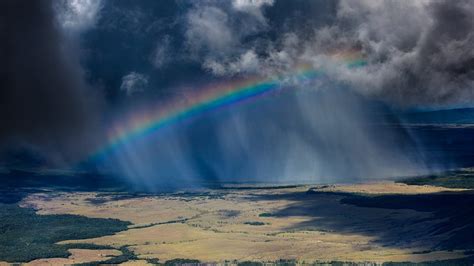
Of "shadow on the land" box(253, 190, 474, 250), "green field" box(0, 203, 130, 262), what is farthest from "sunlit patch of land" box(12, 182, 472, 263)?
"green field" box(0, 203, 130, 262)

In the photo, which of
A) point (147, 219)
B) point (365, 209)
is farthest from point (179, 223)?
point (365, 209)

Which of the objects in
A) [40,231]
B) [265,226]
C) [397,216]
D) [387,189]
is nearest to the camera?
[40,231]

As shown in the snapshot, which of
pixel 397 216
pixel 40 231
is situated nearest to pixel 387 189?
pixel 397 216

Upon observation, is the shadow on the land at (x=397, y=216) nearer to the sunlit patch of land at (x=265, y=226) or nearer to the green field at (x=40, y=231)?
the sunlit patch of land at (x=265, y=226)

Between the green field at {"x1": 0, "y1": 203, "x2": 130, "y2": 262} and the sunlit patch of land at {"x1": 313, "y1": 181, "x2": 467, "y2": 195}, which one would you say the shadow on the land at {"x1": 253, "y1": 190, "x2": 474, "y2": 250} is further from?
the green field at {"x1": 0, "y1": 203, "x2": 130, "y2": 262}

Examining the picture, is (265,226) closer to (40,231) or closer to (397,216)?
(397,216)
